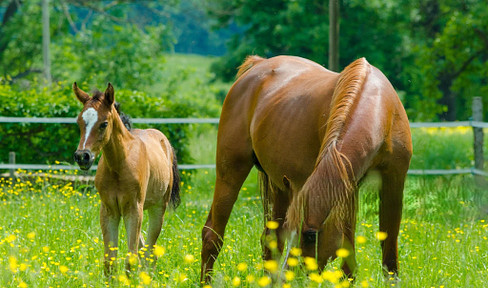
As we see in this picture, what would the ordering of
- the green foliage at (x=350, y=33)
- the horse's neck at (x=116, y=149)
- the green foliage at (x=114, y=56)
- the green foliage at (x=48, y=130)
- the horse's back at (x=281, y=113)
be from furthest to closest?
1. the green foliage at (x=350, y=33)
2. the green foliage at (x=114, y=56)
3. the green foliage at (x=48, y=130)
4. the horse's neck at (x=116, y=149)
5. the horse's back at (x=281, y=113)

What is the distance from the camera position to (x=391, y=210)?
12.8 ft

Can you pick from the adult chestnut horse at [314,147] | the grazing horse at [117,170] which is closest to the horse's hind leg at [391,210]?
the adult chestnut horse at [314,147]

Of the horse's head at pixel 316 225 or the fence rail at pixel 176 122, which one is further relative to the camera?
the fence rail at pixel 176 122

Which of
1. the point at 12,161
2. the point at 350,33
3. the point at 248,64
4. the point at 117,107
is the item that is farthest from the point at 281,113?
the point at 350,33

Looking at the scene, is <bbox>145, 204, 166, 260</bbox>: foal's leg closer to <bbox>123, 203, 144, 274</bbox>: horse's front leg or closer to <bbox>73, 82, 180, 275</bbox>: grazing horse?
<bbox>73, 82, 180, 275</bbox>: grazing horse

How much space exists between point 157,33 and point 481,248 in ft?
68.0

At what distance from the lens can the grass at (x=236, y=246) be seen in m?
3.99

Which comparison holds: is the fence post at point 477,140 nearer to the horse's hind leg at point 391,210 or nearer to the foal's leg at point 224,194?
the foal's leg at point 224,194

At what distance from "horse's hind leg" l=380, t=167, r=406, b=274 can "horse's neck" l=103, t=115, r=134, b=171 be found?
2.24 metres

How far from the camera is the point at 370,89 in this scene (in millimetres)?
3910

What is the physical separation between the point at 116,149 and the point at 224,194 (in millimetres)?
954

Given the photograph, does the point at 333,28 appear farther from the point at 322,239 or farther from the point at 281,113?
the point at 322,239

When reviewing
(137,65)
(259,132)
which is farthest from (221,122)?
(137,65)

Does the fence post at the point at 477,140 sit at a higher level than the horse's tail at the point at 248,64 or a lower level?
lower
